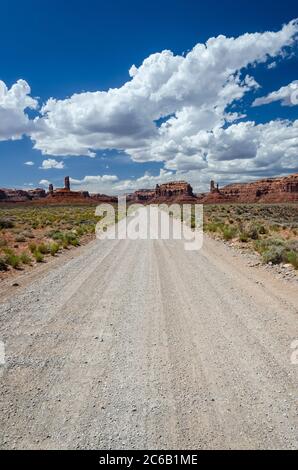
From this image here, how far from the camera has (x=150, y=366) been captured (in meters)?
4.50

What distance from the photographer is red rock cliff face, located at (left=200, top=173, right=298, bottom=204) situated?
150 m

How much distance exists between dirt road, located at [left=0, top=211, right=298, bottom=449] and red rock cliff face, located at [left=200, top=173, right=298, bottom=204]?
14954 centimetres

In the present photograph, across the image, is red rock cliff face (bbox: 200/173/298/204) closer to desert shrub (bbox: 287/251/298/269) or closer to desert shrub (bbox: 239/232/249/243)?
desert shrub (bbox: 239/232/249/243)

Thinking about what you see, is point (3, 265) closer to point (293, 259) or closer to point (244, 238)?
point (293, 259)

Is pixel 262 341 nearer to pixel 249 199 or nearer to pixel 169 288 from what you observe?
pixel 169 288

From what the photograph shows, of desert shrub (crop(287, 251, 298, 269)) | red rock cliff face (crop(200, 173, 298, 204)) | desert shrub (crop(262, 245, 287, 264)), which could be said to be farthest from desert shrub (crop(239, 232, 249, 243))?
red rock cliff face (crop(200, 173, 298, 204))

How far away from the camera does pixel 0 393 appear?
152 inches

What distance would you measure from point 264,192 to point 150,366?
6793 inches

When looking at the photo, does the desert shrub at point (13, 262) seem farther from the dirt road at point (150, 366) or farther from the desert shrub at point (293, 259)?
the desert shrub at point (293, 259)

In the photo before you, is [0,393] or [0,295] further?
[0,295]

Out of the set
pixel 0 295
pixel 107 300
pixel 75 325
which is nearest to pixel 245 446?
pixel 75 325

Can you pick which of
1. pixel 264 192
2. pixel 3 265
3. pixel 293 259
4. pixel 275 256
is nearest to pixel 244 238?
pixel 275 256

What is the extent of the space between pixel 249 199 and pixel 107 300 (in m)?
169

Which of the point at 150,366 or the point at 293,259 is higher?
the point at 293,259
